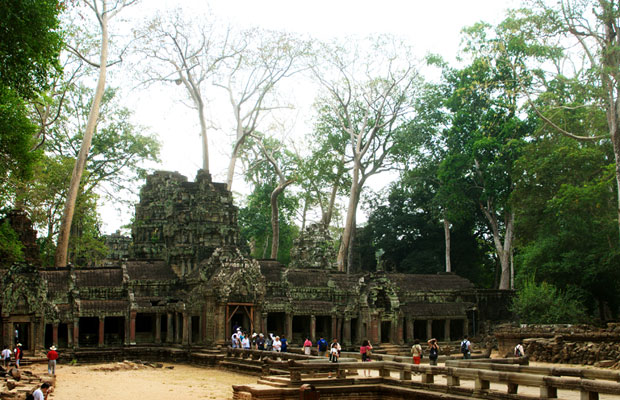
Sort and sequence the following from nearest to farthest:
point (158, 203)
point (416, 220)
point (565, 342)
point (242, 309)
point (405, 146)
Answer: point (565, 342) < point (242, 309) < point (158, 203) < point (405, 146) < point (416, 220)

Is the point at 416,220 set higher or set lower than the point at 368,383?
higher

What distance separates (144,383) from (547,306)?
76.8 ft

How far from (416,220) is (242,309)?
86.5ft

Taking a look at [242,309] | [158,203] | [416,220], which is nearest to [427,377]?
[242,309]

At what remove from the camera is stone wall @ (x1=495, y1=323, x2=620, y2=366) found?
2656 cm

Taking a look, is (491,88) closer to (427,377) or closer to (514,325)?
(514,325)

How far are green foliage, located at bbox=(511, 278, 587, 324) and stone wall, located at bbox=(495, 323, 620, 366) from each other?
4.79m

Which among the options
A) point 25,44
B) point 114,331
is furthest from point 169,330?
point 25,44

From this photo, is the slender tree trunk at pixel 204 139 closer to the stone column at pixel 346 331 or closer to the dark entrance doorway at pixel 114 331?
the dark entrance doorway at pixel 114 331

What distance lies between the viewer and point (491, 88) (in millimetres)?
48531

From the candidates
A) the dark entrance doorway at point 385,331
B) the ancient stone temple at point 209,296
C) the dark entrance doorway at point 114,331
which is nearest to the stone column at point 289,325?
the ancient stone temple at point 209,296

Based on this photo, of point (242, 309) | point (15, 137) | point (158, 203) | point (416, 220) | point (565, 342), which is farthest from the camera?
point (416, 220)

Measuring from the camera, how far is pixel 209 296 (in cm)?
3497

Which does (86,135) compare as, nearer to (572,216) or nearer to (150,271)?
(150,271)
